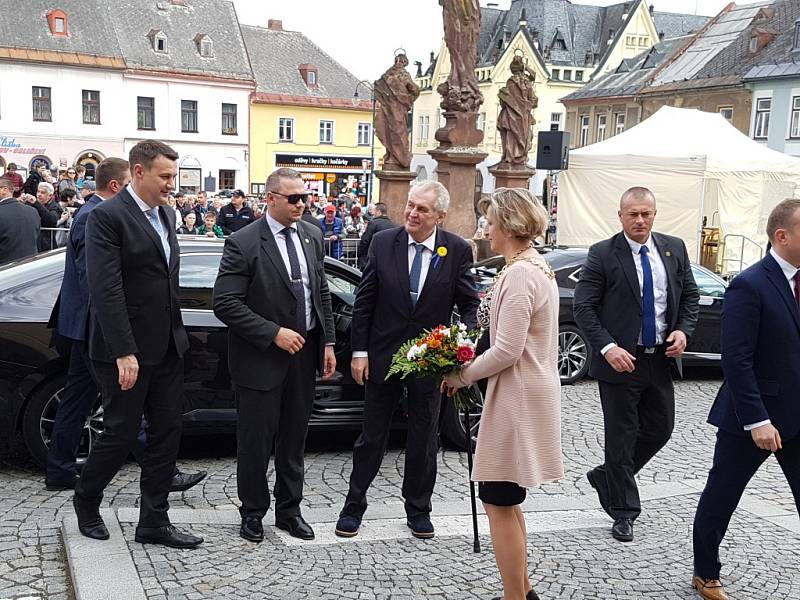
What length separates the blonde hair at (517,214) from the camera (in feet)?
12.9

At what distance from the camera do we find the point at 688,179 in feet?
61.9

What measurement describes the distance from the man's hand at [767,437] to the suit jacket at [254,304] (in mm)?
2408

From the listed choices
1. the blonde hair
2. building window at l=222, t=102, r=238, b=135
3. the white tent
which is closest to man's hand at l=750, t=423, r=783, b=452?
the blonde hair

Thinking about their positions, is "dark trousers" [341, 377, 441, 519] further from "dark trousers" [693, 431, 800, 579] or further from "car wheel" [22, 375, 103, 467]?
"car wheel" [22, 375, 103, 467]

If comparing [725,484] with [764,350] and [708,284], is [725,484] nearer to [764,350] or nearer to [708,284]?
[764,350]

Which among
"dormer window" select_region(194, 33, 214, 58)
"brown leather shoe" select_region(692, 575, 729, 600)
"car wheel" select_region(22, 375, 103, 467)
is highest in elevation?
"dormer window" select_region(194, 33, 214, 58)

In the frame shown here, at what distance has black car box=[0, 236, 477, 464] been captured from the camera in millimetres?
5875

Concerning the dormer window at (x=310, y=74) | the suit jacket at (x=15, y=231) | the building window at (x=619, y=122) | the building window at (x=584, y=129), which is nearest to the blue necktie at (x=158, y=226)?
the suit jacket at (x=15, y=231)

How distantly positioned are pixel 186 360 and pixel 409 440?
6.24 feet

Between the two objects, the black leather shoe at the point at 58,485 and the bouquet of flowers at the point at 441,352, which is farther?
the black leather shoe at the point at 58,485

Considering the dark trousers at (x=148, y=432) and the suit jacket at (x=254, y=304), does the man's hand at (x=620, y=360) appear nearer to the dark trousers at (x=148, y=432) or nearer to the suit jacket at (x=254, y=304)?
the suit jacket at (x=254, y=304)

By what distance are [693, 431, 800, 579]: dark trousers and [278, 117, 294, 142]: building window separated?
5431cm

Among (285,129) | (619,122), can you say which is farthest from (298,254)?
(285,129)

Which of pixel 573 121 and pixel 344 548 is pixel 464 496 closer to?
pixel 344 548
